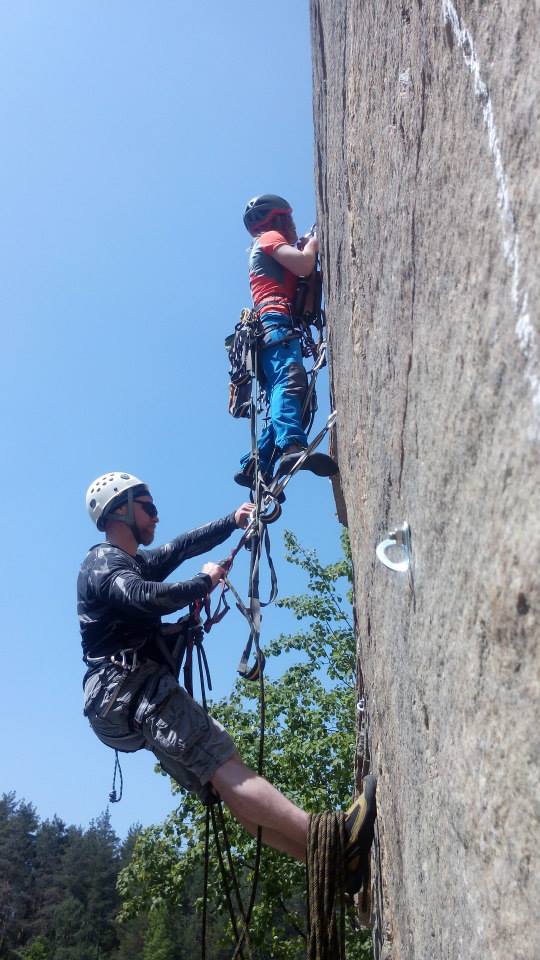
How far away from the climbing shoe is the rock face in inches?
7.6

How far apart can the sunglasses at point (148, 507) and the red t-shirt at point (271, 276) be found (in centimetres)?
195

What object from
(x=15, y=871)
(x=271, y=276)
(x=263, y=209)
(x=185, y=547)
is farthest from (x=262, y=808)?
(x=15, y=871)

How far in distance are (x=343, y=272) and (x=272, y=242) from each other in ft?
9.02

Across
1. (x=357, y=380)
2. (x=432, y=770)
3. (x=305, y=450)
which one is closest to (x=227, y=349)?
(x=305, y=450)

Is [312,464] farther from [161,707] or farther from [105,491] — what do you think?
[161,707]

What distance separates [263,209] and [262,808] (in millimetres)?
4764

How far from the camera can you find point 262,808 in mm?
3434

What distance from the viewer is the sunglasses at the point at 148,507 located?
198 inches

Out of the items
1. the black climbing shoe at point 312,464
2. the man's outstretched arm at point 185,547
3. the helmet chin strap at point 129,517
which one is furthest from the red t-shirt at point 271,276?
the helmet chin strap at point 129,517

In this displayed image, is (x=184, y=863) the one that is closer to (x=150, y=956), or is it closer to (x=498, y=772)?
(x=498, y=772)

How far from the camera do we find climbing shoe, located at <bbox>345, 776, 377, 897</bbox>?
3.30 m

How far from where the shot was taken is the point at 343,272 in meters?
3.63

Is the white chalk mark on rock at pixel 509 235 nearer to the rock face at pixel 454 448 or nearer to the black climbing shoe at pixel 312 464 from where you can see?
the rock face at pixel 454 448

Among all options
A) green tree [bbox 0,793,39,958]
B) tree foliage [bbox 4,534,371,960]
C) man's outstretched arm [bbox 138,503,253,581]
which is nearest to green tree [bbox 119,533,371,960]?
tree foliage [bbox 4,534,371,960]
